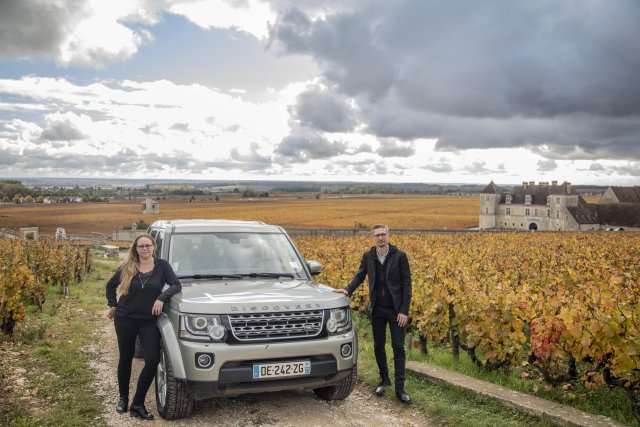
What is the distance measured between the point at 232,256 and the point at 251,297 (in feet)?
4.69

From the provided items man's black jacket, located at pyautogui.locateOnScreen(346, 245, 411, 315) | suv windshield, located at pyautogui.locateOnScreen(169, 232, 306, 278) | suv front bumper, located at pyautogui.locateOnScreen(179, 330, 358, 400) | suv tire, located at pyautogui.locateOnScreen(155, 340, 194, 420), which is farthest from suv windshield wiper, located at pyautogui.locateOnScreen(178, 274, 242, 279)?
man's black jacket, located at pyautogui.locateOnScreen(346, 245, 411, 315)

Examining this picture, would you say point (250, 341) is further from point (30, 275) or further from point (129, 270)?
point (30, 275)

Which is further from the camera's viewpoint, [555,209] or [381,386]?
[555,209]

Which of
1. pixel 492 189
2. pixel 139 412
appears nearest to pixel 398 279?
pixel 139 412

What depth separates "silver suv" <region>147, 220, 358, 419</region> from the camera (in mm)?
5461

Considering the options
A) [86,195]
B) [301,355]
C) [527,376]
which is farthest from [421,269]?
[86,195]

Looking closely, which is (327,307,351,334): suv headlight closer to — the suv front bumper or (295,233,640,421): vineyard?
the suv front bumper

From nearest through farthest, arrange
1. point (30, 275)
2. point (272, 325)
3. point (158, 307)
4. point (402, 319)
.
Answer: point (272, 325)
point (158, 307)
point (402, 319)
point (30, 275)

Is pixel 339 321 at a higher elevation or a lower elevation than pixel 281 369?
higher

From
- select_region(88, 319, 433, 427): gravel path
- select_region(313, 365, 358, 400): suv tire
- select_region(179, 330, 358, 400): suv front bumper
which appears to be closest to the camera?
select_region(179, 330, 358, 400): suv front bumper

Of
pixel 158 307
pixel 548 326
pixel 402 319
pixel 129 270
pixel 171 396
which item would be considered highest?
pixel 129 270

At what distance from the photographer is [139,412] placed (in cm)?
595

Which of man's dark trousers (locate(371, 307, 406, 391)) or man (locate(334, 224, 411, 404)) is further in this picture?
man's dark trousers (locate(371, 307, 406, 391))

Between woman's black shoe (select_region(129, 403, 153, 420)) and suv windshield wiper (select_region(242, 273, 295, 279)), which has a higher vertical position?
suv windshield wiper (select_region(242, 273, 295, 279))
